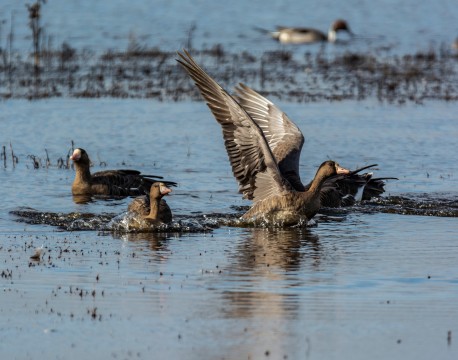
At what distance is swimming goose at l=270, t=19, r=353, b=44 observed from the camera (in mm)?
30406

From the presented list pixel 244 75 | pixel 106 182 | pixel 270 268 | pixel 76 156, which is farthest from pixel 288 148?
pixel 244 75

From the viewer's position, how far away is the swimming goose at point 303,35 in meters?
30.4

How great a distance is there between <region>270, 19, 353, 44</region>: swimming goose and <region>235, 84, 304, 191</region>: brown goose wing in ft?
55.6

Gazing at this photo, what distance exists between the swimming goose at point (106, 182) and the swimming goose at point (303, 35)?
16715 millimetres

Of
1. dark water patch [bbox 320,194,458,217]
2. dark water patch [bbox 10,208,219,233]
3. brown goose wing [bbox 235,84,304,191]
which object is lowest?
dark water patch [bbox 10,208,219,233]

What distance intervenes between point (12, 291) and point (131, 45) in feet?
63.8

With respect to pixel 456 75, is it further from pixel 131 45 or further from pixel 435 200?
pixel 435 200

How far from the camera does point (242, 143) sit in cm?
1213

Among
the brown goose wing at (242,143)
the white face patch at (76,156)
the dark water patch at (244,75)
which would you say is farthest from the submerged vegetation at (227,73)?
the brown goose wing at (242,143)

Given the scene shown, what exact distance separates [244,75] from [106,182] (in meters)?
9.51

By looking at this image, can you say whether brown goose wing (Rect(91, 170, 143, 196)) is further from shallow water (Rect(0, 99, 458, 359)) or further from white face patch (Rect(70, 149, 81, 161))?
white face patch (Rect(70, 149, 81, 161))

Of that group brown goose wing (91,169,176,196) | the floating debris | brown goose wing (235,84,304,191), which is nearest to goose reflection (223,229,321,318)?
brown goose wing (235,84,304,191)

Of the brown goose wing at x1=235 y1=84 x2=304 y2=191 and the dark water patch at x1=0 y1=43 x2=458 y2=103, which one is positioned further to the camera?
Result: the dark water patch at x1=0 y1=43 x2=458 y2=103

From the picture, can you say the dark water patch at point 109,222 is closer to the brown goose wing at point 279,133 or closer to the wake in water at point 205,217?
the wake in water at point 205,217
